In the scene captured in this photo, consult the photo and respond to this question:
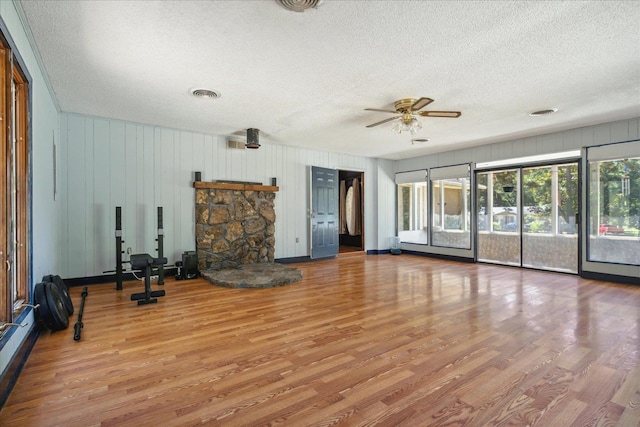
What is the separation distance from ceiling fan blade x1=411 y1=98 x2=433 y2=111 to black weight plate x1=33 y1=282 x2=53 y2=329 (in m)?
4.18

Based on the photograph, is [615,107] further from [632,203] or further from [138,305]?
[138,305]

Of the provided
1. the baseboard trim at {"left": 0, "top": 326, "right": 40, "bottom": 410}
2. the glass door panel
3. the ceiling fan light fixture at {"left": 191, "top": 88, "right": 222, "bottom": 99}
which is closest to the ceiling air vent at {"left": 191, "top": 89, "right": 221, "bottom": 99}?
the ceiling fan light fixture at {"left": 191, "top": 88, "right": 222, "bottom": 99}

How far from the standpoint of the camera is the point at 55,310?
279 cm

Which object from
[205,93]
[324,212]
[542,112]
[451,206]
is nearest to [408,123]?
[542,112]

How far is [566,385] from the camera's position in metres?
1.94

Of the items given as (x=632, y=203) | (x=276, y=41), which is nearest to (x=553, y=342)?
(x=276, y=41)

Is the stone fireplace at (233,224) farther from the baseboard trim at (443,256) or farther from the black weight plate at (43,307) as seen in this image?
the baseboard trim at (443,256)

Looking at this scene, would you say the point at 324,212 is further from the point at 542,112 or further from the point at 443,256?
the point at 542,112

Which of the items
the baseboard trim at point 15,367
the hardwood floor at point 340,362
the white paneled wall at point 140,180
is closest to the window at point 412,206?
the white paneled wall at point 140,180

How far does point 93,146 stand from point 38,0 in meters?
3.04

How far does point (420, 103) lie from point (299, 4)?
6.73ft

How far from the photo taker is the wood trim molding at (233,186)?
18.1ft

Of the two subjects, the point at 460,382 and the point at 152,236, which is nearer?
the point at 460,382

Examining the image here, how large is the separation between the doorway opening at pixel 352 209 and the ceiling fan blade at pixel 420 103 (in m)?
4.26
